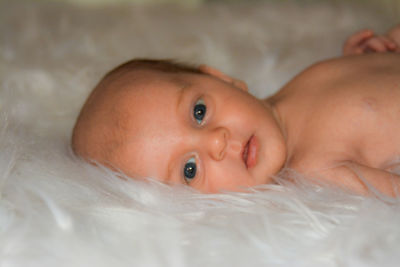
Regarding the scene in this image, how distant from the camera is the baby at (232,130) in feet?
3.40

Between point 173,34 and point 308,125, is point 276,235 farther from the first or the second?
point 173,34

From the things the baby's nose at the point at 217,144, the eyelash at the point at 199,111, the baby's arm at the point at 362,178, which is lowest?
the baby's arm at the point at 362,178

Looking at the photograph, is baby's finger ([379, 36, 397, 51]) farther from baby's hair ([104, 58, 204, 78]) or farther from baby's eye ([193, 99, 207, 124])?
baby's eye ([193, 99, 207, 124])

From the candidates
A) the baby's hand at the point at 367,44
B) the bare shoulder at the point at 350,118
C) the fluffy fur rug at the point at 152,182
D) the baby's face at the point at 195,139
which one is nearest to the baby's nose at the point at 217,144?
the baby's face at the point at 195,139

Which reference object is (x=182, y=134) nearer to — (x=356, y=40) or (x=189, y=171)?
(x=189, y=171)

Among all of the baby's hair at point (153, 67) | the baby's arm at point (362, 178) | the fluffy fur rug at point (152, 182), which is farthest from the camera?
the baby's hair at point (153, 67)

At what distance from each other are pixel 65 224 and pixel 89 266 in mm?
113

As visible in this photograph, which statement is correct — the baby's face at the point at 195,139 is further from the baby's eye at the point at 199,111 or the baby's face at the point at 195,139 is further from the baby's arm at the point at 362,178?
the baby's arm at the point at 362,178

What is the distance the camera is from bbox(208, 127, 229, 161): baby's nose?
1.02 m

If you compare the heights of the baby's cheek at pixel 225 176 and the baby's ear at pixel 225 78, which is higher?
the baby's ear at pixel 225 78

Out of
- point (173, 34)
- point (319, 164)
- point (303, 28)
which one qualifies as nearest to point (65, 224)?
point (319, 164)

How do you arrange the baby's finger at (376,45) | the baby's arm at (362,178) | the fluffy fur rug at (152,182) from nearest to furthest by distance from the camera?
the fluffy fur rug at (152,182)
the baby's arm at (362,178)
the baby's finger at (376,45)

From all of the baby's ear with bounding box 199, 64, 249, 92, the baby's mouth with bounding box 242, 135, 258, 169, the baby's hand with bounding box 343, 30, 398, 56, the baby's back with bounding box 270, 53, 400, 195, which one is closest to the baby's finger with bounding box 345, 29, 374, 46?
the baby's hand with bounding box 343, 30, 398, 56

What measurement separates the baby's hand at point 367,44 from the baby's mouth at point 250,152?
637 mm
